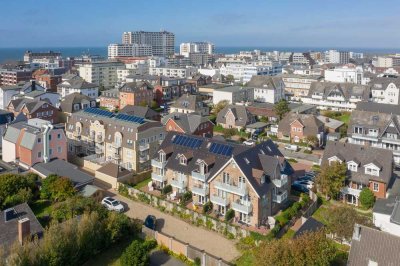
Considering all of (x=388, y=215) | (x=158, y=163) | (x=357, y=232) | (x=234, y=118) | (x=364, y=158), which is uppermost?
(x=234, y=118)

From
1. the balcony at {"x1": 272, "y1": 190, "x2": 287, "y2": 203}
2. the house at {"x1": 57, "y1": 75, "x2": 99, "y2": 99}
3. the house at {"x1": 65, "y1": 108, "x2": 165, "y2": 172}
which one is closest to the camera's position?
the balcony at {"x1": 272, "y1": 190, "x2": 287, "y2": 203}

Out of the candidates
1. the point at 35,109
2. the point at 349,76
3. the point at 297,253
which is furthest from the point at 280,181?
the point at 349,76

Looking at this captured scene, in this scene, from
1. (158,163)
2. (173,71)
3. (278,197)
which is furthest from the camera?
(173,71)

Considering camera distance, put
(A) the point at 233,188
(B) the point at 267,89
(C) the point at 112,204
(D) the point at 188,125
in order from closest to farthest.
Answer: (A) the point at 233,188
(C) the point at 112,204
(D) the point at 188,125
(B) the point at 267,89

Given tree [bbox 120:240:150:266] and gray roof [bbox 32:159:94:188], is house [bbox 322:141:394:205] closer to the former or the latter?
tree [bbox 120:240:150:266]

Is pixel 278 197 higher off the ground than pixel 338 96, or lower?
lower

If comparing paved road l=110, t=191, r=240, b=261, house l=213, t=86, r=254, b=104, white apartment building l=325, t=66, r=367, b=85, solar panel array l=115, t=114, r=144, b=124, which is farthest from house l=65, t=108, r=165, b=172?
white apartment building l=325, t=66, r=367, b=85

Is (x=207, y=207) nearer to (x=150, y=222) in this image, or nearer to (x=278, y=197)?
(x=150, y=222)

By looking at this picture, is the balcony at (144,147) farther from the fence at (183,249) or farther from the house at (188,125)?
the fence at (183,249)
